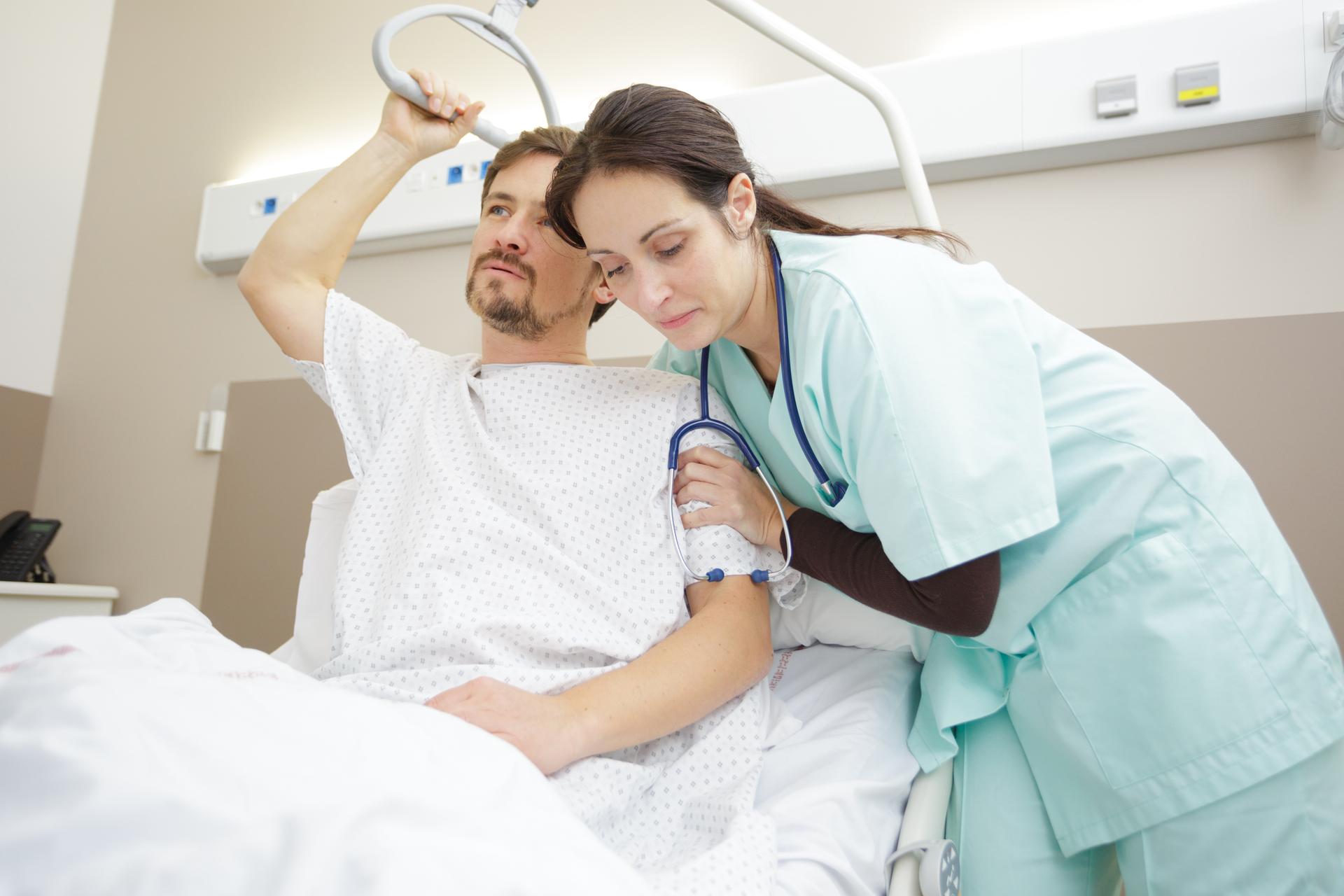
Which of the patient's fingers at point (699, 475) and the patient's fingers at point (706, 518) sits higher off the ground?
the patient's fingers at point (699, 475)

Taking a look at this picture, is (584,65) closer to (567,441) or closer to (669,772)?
(567,441)

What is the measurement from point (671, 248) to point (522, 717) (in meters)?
0.53

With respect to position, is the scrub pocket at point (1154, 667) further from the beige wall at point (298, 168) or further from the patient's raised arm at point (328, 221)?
the patient's raised arm at point (328, 221)

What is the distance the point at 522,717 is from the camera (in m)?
0.89

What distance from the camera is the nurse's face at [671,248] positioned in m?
1.03

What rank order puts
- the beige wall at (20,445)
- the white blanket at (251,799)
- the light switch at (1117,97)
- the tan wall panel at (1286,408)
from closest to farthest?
the white blanket at (251,799) → the tan wall panel at (1286,408) → the light switch at (1117,97) → the beige wall at (20,445)

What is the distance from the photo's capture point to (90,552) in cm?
250

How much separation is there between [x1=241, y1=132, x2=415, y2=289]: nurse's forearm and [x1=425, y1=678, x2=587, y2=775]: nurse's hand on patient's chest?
0.77 meters

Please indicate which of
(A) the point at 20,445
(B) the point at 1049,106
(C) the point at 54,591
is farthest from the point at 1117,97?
(A) the point at 20,445

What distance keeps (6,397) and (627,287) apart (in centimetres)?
226

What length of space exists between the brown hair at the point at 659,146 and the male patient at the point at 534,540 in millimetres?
290

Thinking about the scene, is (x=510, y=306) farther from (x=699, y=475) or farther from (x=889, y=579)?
(x=889, y=579)

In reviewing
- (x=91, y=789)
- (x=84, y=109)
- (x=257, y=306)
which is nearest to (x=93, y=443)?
(x=84, y=109)

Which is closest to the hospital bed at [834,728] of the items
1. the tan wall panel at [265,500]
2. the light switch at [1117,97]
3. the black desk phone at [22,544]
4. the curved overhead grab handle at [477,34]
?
the curved overhead grab handle at [477,34]
